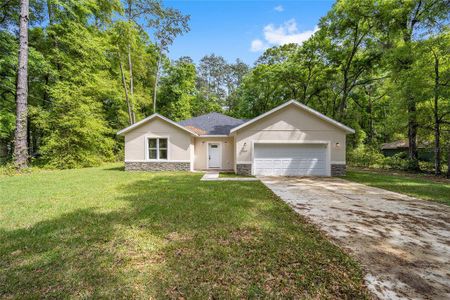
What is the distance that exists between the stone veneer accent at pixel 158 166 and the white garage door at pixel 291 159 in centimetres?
446

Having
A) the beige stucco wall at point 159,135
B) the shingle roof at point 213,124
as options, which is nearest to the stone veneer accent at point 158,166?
the beige stucco wall at point 159,135

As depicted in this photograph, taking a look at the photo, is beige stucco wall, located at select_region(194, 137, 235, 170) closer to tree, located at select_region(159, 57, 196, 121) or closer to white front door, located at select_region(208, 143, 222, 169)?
white front door, located at select_region(208, 143, 222, 169)

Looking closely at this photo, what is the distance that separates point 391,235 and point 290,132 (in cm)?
838

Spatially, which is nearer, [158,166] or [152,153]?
[158,166]

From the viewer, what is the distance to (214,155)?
14.5m

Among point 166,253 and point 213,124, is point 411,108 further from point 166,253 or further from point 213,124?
point 166,253

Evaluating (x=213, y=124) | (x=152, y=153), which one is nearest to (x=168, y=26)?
(x=213, y=124)

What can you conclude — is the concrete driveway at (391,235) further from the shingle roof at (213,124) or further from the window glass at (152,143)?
the window glass at (152,143)

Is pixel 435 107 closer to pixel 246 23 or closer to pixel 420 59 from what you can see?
pixel 420 59

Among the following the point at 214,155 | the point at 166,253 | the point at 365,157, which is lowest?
the point at 166,253

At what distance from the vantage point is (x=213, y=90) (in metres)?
35.7

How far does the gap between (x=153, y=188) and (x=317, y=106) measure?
23009mm

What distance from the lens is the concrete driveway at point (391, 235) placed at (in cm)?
247

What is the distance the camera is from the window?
13.3m
